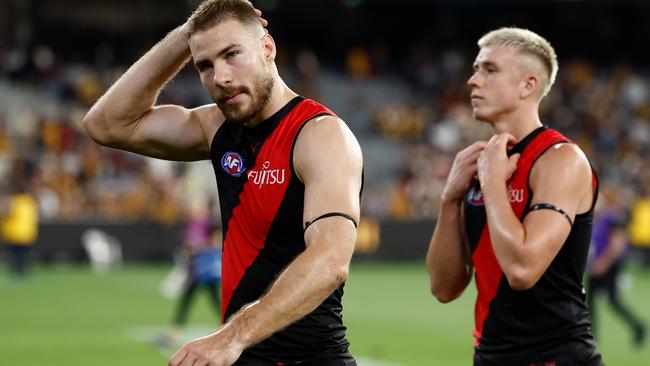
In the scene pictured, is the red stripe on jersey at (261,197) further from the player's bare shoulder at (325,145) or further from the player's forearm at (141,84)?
the player's forearm at (141,84)

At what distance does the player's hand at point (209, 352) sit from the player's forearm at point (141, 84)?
55.4 inches

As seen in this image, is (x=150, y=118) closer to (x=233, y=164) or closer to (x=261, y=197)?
(x=233, y=164)

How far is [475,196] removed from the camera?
5.05 meters

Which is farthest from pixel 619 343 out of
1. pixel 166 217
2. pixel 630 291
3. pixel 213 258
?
pixel 166 217

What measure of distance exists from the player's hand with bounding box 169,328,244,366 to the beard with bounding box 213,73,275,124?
0.89 metres

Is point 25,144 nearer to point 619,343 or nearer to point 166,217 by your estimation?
point 166,217

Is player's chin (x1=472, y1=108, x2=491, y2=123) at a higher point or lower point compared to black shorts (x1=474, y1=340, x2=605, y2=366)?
higher

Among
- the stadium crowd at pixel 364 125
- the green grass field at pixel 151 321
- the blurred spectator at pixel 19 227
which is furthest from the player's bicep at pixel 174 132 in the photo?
the stadium crowd at pixel 364 125

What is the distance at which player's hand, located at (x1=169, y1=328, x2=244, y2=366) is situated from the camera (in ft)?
11.2

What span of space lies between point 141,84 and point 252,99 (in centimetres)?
71

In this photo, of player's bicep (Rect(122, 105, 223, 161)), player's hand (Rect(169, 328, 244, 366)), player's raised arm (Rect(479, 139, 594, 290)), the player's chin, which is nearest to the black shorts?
player's raised arm (Rect(479, 139, 594, 290))

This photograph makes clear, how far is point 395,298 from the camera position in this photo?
20312 mm

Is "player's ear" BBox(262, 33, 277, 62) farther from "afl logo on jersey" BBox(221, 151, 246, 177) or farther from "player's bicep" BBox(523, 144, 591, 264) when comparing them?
"player's bicep" BBox(523, 144, 591, 264)

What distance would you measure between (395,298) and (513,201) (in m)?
15.6
